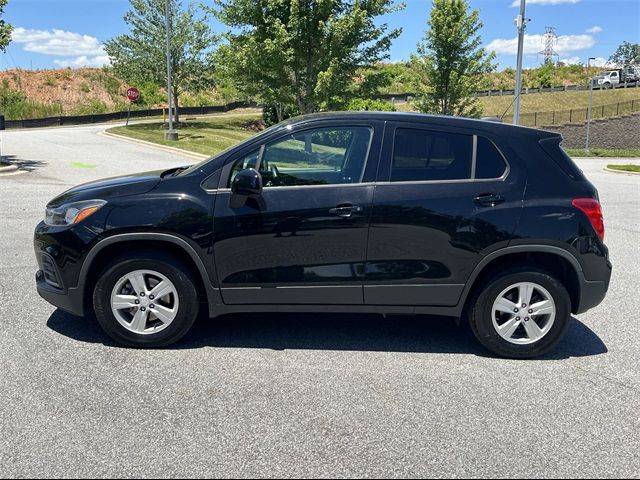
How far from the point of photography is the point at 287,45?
17.8m

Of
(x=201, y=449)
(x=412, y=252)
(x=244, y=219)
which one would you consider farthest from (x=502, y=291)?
(x=201, y=449)

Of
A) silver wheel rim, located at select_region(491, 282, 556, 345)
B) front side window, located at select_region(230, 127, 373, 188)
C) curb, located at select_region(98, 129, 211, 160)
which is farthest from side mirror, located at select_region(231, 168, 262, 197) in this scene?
curb, located at select_region(98, 129, 211, 160)

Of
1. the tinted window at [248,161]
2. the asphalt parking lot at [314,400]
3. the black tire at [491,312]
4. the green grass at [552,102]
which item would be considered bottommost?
the asphalt parking lot at [314,400]

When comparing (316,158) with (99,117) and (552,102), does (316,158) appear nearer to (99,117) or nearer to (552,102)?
(99,117)

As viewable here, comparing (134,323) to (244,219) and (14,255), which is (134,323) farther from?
(14,255)

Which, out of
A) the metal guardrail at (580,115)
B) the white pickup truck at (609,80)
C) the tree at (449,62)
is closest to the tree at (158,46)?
the tree at (449,62)

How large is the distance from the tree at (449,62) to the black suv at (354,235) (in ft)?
68.3

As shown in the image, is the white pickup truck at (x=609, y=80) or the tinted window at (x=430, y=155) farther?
the white pickup truck at (x=609, y=80)

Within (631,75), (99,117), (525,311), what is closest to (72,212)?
(525,311)

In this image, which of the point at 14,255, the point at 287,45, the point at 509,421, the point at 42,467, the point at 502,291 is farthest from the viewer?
the point at 287,45

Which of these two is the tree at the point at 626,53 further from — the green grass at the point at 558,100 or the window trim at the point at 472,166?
the window trim at the point at 472,166

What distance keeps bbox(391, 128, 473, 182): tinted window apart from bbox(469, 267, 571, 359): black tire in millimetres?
841

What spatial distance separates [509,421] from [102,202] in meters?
3.22

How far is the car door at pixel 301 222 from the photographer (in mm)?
4180
